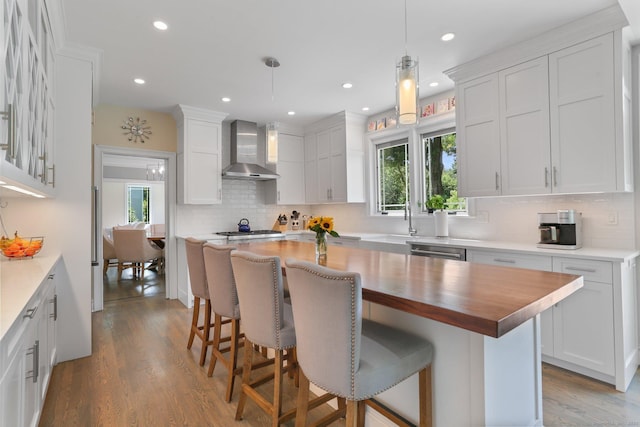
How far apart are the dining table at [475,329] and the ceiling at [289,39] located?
1.96 m

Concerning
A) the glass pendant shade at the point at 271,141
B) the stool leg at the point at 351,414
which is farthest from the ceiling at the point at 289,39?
the stool leg at the point at 351,414

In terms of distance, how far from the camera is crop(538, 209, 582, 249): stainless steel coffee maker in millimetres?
2668

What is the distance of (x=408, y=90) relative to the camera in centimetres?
187

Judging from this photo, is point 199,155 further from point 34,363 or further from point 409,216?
point 34,363

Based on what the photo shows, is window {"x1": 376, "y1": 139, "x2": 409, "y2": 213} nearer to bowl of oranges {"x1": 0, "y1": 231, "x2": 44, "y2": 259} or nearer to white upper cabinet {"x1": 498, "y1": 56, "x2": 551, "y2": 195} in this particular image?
white upper cabinet {"x1": 498, "y1": 56, "x2": 551, "y2": 195}

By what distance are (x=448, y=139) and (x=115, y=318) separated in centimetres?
462

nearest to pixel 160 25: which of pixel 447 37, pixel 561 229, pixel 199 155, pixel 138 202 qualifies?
pixel 199 155

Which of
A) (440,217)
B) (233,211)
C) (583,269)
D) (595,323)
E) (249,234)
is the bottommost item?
(595,323)

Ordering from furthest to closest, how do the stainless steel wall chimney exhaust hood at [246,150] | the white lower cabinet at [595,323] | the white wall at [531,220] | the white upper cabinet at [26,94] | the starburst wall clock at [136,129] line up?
the stainless steel wall chimney exhaust hood at [246,150] < the starburst wall clock at [136,129] < the white wall at [531,220] < the white lower cabinet at [595,323] < the white upper cabinet at [26,94]

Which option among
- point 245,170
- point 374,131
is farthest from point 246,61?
point 374,131

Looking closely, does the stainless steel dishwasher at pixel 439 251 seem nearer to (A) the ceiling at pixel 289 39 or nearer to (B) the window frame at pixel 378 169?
(B) the window frame at pixel 378 169

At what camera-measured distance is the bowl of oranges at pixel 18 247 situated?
234cm

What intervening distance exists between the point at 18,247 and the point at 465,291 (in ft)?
9.85

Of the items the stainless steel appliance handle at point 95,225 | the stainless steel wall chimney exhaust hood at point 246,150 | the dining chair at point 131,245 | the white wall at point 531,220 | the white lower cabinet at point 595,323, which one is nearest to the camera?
the white lower cabinet at point 595,323
